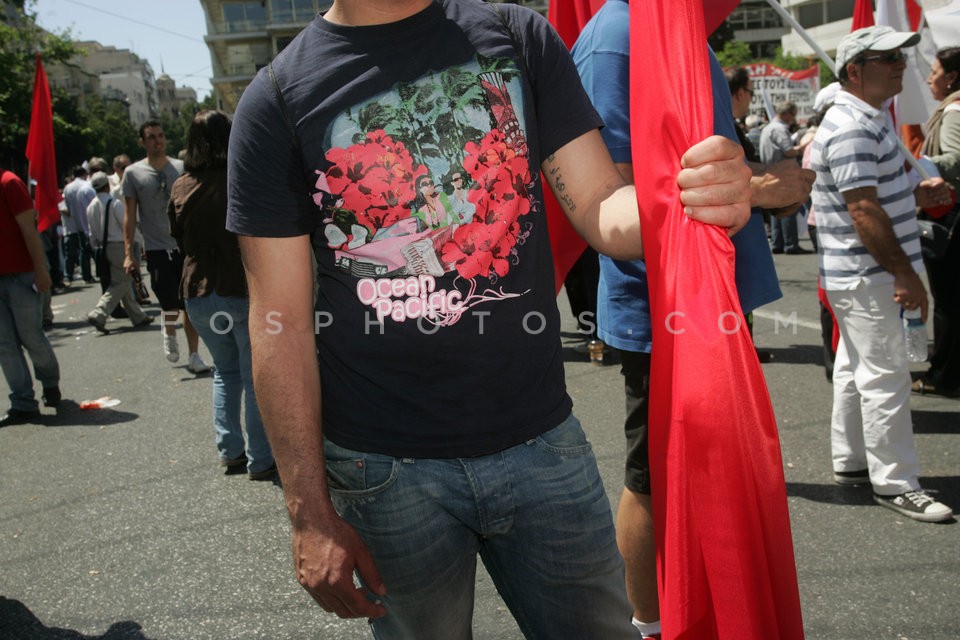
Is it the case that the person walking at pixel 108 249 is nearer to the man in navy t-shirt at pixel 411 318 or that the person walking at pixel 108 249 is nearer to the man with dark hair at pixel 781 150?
the man with dark hair at pixel 781 150

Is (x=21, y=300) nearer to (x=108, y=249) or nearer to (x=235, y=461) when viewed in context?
(x=235, y=461)

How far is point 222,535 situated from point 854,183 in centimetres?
331

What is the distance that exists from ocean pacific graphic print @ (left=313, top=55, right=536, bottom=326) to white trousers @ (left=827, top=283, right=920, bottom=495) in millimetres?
2685

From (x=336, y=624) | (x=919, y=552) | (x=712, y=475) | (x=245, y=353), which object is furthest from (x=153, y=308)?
(x=712, y=475)

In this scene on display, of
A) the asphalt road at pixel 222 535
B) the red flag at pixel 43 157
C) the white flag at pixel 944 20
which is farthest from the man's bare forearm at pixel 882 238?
the red flag at pixel 43 157

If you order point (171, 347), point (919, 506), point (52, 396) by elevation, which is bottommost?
point (919, 506)

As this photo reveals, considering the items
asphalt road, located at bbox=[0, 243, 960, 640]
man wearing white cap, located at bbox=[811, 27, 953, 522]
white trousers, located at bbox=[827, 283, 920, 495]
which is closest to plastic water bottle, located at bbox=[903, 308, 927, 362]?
asphalt road, located at bbox=[0, 243, 960, 640]

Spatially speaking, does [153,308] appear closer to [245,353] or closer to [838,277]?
[245,353]

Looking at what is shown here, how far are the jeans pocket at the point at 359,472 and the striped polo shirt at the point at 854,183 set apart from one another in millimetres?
2843

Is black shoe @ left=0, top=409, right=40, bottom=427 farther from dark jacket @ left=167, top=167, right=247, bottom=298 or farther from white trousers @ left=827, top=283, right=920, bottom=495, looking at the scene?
white trousers @ left=827, top=283, right=920, bottom=495

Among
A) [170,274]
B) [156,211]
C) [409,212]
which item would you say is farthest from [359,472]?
[170,274]

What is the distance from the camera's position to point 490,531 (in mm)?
1716

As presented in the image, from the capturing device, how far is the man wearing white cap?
146 inches

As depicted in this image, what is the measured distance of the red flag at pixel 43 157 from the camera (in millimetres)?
8352
